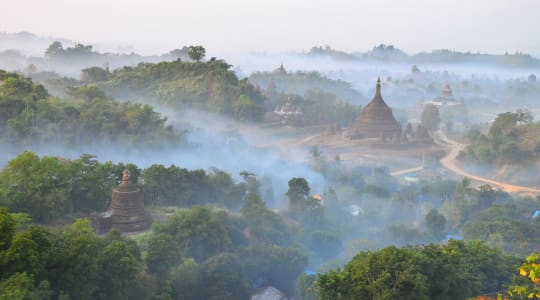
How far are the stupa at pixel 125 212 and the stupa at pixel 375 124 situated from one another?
41.5 metres

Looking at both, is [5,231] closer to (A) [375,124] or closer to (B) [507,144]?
(B) [507,144]

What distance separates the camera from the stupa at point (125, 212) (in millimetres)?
33438

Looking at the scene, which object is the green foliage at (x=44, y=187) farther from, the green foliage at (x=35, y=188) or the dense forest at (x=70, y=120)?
the dense forest at (x=70, y=120)

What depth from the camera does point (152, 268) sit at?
27547mm

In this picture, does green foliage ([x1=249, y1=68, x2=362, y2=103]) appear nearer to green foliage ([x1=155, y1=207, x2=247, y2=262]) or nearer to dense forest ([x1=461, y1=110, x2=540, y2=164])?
dense forest ([x1=461, y1=110, x2=540, y2=164])

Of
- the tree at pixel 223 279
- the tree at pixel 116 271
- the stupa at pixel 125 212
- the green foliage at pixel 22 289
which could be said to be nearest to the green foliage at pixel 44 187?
the stupa at pixel 125 212

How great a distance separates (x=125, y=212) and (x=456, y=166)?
136 feet

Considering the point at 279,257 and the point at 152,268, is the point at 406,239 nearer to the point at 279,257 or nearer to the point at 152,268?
the point at 279,257

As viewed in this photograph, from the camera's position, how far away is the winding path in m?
56.7

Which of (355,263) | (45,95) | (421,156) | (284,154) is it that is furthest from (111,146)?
(355,263)

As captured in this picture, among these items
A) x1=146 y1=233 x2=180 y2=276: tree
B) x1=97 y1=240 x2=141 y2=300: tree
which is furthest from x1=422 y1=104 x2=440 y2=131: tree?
x1=97 y1=240 x2=141 y2=300: tree

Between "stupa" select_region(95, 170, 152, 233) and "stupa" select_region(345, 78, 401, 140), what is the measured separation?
1635 inches

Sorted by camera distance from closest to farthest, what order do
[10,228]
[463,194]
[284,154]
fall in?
[10,228] → [463,194] → [284,154]

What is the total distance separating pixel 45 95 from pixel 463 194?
36.7m
